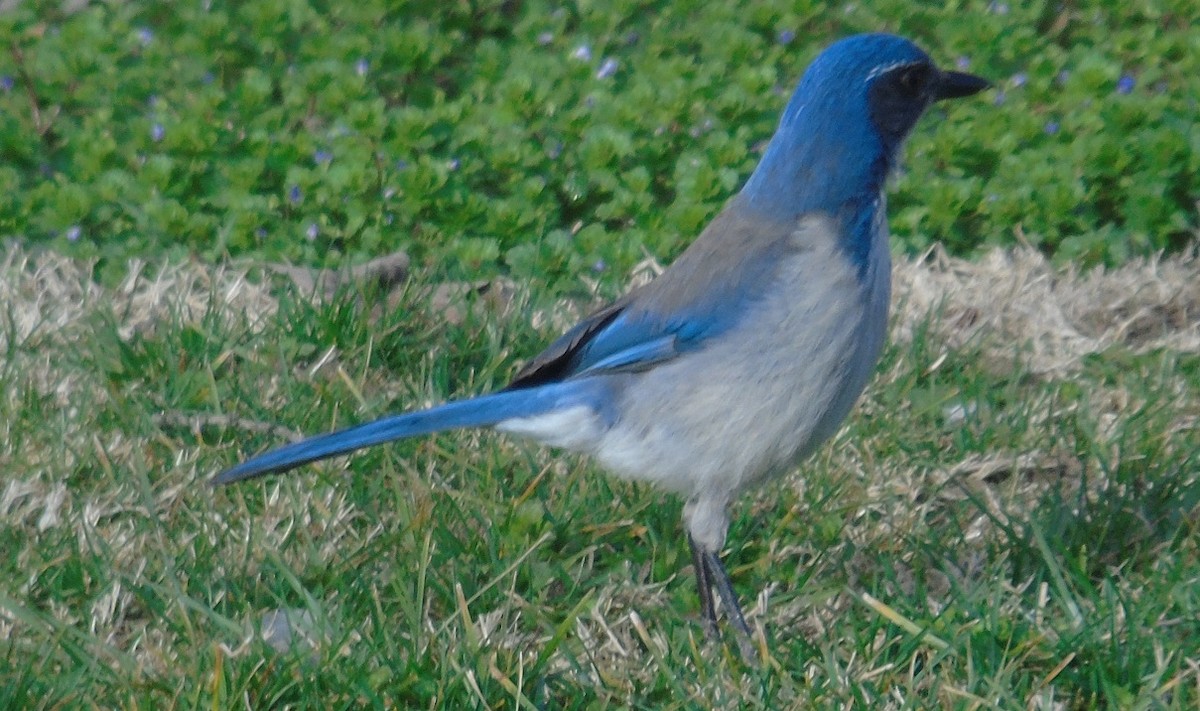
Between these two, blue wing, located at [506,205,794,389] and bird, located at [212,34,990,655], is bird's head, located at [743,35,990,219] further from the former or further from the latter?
blue wing, located at [506,205,794,389]

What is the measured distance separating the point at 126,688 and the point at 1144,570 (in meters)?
2.19

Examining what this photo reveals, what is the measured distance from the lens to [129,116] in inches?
242

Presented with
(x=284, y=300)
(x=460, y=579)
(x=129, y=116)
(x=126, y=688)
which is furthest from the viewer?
(x=129, y=116)

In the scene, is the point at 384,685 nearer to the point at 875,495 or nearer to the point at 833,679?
the point at 833,679

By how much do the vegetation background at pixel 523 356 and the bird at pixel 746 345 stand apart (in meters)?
0.28

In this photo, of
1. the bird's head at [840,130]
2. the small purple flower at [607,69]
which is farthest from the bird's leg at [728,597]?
the small purple flower at [607,69]

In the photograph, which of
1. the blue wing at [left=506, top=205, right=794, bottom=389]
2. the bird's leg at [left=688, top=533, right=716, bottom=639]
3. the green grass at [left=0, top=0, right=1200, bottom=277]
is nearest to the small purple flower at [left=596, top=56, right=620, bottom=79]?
the green grass at [left=0, top=0, right=1200, bottom=277]

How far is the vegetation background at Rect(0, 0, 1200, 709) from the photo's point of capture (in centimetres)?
342

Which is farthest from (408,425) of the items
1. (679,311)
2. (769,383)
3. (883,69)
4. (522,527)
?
(883,69)

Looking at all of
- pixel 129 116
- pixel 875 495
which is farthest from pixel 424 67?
pixel 875 495

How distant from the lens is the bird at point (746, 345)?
360cm

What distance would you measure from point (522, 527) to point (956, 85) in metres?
1.42

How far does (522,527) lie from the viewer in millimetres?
3914

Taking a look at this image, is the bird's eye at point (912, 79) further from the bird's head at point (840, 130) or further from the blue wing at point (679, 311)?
the blue wing at point (679, 311)
